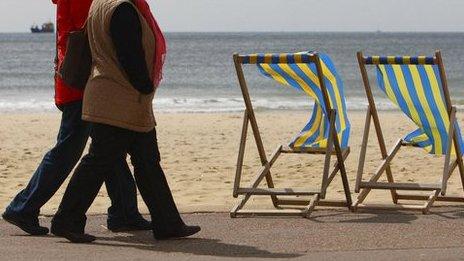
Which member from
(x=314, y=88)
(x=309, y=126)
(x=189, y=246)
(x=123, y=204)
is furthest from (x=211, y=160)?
(x=189, y=246)

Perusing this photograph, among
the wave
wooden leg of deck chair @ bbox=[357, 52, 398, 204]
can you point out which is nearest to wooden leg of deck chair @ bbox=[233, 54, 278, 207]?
wooden leg of deck chair @ bbox=[357, 52, 398, 204]

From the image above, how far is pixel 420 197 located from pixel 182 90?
953 inches

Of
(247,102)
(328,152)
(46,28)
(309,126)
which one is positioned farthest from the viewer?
(46,28)

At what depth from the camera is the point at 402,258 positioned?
17.9 feet

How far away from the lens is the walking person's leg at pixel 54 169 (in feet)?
19.9

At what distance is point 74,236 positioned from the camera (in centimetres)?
590

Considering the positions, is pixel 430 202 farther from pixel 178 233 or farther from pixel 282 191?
pixel 178 233

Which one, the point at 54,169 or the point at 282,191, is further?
the point at 282,191

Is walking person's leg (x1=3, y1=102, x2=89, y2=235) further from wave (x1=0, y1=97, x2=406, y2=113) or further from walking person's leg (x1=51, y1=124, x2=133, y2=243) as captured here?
wave (x1=0, y1=97, x2=406, y2=113)

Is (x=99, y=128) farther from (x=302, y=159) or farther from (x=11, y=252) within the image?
(x=302, y=159)

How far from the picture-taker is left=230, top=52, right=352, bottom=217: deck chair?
684cm

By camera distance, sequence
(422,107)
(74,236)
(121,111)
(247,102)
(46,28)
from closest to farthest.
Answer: (121,111), (74,236), (247,102), (422,107), (46,28)

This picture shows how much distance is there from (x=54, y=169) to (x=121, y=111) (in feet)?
2.02

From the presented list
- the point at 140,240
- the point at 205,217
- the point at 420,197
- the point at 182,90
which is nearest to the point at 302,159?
the point at 420,197
